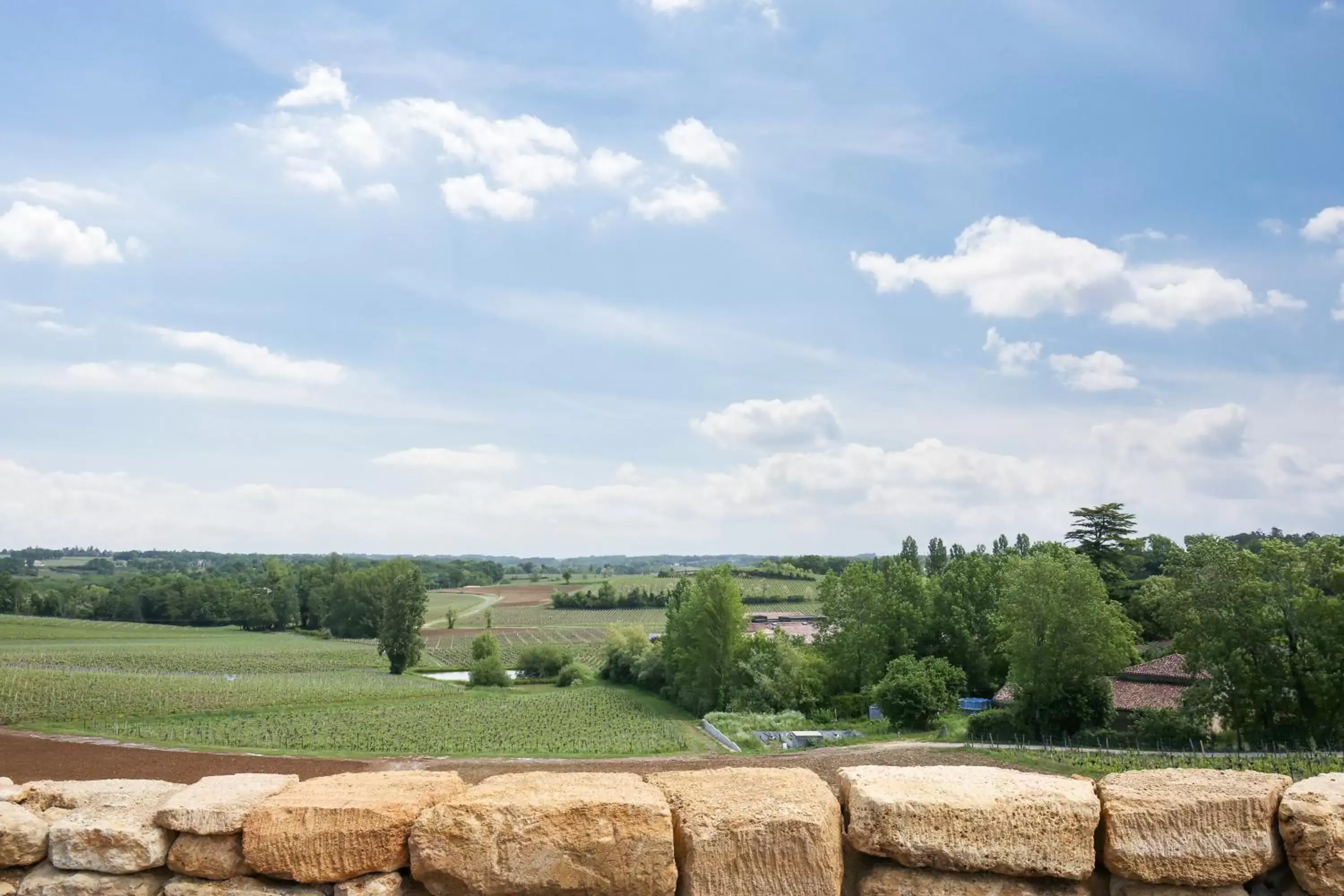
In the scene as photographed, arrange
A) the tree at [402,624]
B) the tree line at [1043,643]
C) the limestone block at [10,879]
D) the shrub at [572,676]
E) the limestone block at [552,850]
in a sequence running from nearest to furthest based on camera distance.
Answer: the limestone block at [552,850]
the limestone block at [10,879]
the tree line at [1043,643]
the shrub at [572,676]
the tree at [402,624]

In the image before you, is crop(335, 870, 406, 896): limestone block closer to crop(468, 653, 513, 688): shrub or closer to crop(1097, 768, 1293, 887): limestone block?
crop(1097, 768, 1293, 887): limestone block

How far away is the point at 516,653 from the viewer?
3723 inches

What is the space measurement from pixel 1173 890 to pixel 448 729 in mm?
49693

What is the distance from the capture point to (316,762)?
1462 inches

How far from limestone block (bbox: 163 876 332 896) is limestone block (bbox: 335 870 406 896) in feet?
0.35

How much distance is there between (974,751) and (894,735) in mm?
6557

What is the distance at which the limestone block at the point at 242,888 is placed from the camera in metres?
4.23

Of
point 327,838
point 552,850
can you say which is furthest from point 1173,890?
point 327,838

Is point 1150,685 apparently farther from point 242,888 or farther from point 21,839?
point 21,839

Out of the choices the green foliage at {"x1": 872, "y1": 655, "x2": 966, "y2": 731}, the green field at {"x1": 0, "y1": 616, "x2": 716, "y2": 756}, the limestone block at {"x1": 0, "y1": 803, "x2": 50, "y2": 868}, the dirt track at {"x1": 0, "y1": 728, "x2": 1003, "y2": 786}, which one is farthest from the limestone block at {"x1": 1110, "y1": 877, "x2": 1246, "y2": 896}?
the green foliage at {"x1": 872, "y1": 655, "x2": 966, "y2": 731}

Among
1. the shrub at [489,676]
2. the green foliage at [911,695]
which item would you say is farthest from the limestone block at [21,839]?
the shrub at [489,676]

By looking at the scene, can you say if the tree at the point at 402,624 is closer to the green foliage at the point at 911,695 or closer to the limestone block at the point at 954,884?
the green foliage at the point at 911,695

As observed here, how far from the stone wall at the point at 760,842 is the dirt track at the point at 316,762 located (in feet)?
98.9

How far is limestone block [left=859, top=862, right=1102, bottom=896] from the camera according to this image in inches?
159
